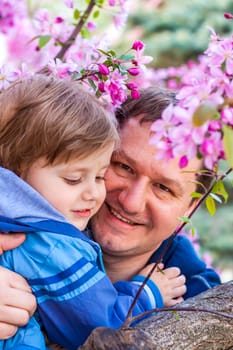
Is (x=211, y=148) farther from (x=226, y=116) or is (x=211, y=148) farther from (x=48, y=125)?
(x=48, y=125)

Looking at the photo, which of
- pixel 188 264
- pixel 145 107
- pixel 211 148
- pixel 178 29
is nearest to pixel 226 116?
pixel 211 148

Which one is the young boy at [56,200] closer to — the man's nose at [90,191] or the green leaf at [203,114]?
the man's nose at [90,191]

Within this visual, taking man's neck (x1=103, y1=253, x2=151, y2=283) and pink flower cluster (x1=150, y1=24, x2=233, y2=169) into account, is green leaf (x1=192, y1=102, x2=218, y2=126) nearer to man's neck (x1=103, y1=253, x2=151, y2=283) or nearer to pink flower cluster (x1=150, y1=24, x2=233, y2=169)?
pink flower cluster (x1=150, y1=24, x2=233, y2=169)

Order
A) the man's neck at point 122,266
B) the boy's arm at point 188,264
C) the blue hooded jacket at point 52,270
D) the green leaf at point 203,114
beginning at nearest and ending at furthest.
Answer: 1. the green leaf at point 203,114
2. the blue hooded jacket at point 52,270
3. the man's neck at point 122,266
4. the boy's arm at point 188,264

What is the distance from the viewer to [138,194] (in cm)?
243

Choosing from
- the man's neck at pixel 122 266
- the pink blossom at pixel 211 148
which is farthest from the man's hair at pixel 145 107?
Result: the pink blossom at pixel 211 148

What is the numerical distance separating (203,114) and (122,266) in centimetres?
140

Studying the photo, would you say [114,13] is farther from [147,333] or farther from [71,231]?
[147,333]

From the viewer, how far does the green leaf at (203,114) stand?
1331mm

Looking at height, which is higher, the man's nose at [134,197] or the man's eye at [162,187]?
the man's eye at [162,187]

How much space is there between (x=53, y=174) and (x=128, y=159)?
527mm

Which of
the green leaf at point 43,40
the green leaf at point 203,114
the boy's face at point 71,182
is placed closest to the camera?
the green leaf at point 203,114

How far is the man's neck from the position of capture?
263 centimetres

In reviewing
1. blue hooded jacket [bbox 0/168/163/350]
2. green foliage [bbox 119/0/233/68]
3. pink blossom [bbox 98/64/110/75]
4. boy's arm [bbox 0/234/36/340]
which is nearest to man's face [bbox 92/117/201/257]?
pink blossom [bbox 98/64/110/75]
